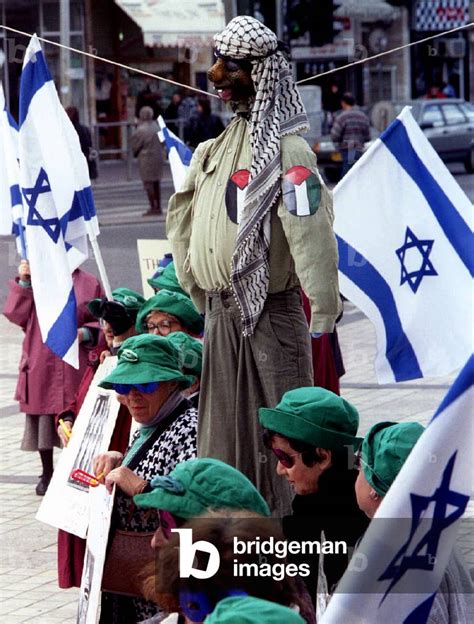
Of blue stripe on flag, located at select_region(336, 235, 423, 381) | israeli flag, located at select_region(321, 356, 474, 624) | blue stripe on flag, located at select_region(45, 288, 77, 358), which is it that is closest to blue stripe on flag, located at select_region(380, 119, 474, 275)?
blue stripe on flag, located at select_region(336, 235, 423, 381)

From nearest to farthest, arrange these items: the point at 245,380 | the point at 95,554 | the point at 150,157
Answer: the point at 95,554 → the point at 245,380 → the point at 150,157

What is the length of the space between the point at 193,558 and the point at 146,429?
5.49 feet

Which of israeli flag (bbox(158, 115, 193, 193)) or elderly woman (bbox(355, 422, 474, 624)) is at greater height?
israeli flag (bbox(158, 115, 193, 193))

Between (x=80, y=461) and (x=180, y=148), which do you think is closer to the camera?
(x=80, y=461)

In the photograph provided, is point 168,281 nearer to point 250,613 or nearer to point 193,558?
point 193,558

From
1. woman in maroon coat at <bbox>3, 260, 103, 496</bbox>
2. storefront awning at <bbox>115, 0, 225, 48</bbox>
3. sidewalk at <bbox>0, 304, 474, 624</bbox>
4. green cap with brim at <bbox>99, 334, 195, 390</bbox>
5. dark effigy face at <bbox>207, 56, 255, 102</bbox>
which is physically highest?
storefront awning at <bbox>115, 0, 225, 48</bbox>

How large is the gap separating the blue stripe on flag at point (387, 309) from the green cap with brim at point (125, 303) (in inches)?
38.6

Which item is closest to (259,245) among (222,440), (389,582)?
(222,440)

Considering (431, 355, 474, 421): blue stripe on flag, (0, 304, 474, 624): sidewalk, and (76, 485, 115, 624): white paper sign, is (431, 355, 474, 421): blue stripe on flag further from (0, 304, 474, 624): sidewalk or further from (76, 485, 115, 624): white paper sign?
(0, 304, 474, 624): sidewalk

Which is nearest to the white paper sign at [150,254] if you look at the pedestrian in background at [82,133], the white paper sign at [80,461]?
the white paper sign at [80,461]

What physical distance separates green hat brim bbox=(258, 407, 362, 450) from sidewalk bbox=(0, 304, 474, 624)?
7.05ft

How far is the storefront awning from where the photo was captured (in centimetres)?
3672

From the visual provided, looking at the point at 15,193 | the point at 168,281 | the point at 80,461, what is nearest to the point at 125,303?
the point at 168,281

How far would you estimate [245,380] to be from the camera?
5.14 m
